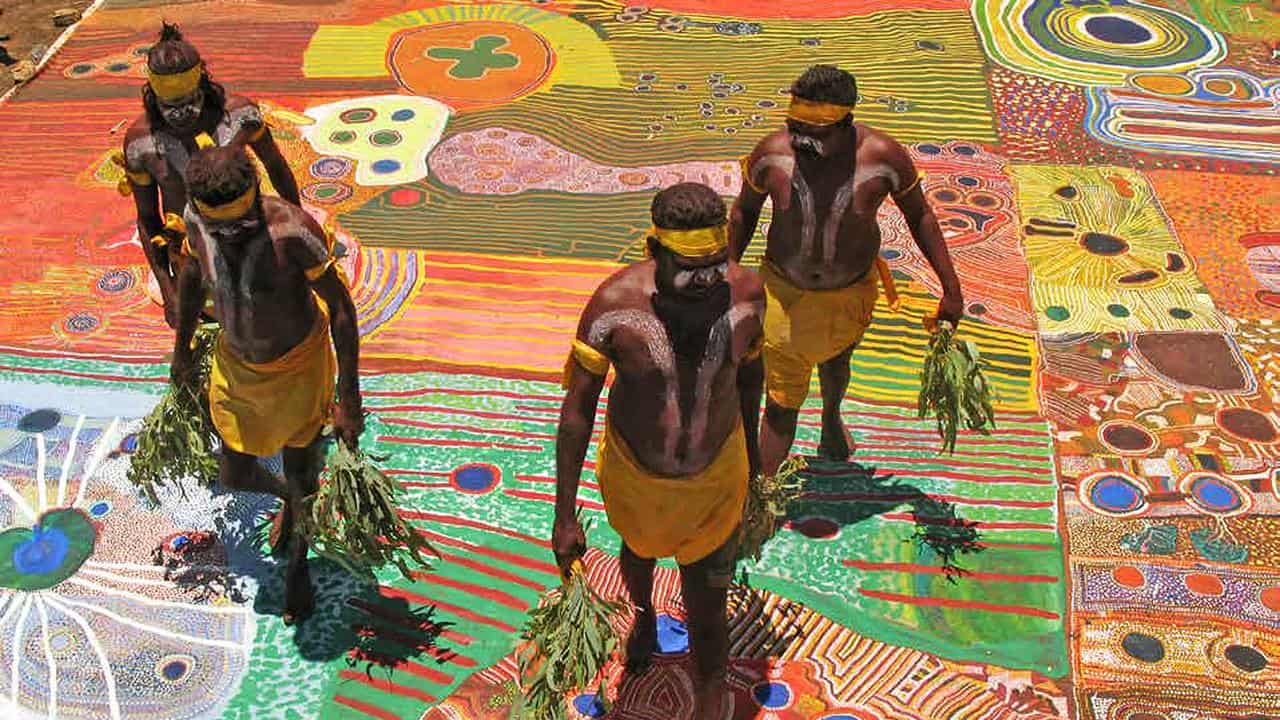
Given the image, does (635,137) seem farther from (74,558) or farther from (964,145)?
(74,558)

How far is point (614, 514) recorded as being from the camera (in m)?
4.14

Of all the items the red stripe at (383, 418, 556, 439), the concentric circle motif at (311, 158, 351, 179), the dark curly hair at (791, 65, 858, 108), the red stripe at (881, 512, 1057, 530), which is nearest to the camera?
the dark curly hair at (791, 65, 858, 108)

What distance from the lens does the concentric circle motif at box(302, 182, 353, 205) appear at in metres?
8.05

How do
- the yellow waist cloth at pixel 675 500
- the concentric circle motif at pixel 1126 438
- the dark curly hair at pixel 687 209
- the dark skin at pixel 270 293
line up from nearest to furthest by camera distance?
1. the dark curly hair at pixel 687 209
2. the yellow waist cloth at pixel 675 500
3. the dark skin at pixel 270 293
4. the concentric circle motif at pixel 1126 438

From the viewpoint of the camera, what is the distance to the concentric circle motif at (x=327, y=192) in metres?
8.05

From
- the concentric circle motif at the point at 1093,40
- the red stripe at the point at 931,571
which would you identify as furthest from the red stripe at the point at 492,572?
the concentric circle motif at the point at 1093,40

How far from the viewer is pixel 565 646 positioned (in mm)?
4031

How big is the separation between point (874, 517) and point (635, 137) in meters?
4.03

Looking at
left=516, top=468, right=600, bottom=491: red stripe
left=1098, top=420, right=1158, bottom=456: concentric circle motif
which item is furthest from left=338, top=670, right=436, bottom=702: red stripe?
left=1098, top=420, right=1158, bottom=456: concentric circle motif

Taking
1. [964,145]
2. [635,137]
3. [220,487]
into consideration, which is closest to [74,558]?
[220,487]

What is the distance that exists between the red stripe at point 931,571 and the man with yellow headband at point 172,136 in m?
2.92

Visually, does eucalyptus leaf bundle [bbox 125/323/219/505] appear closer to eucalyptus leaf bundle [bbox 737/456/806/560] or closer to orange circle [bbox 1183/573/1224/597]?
eucalyptus leaf bundle [bbox 737/456/806/560]

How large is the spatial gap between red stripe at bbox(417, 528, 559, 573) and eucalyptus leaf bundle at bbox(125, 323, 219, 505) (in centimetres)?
100

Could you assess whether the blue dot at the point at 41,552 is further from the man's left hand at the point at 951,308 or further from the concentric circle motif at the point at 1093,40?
the concentric circle motif at the point at 1093,40
